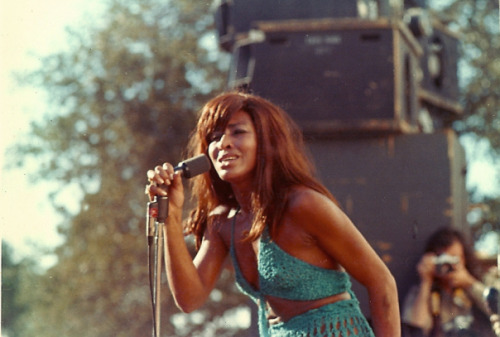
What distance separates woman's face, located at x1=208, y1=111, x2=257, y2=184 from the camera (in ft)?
8.61

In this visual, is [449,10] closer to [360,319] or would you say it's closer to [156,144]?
[156,144]

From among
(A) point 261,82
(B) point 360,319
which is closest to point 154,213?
(B) point 360,319

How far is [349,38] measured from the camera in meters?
5.42

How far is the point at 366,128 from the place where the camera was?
5.34 meters

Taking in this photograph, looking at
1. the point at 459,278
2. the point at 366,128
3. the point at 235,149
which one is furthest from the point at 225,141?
the point at 459,278

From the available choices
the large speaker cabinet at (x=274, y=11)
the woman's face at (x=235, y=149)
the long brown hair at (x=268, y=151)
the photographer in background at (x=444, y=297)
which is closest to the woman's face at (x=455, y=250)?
the photographer in background at (x=444, y=297)

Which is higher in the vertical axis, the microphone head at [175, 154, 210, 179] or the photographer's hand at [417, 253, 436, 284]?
the microphone head at [175, 154, 210, 179]

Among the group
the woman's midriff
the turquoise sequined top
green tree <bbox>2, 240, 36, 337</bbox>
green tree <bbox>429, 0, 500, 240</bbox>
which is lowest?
green tree <bbox>2, 240, 36, 337</bbox>

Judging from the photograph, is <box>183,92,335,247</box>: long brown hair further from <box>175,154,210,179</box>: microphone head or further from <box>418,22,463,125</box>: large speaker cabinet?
<box>418,22,463,125</box>: large speaker cabinet

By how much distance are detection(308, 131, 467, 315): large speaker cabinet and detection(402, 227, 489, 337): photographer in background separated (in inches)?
3.4

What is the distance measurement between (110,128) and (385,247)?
744 cm

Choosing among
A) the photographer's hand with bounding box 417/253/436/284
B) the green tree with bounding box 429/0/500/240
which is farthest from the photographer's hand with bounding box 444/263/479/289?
the green tree with bounding box 429/0/500/240

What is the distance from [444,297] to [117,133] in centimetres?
755

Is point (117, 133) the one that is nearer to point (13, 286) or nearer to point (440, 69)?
point (13, 286)
